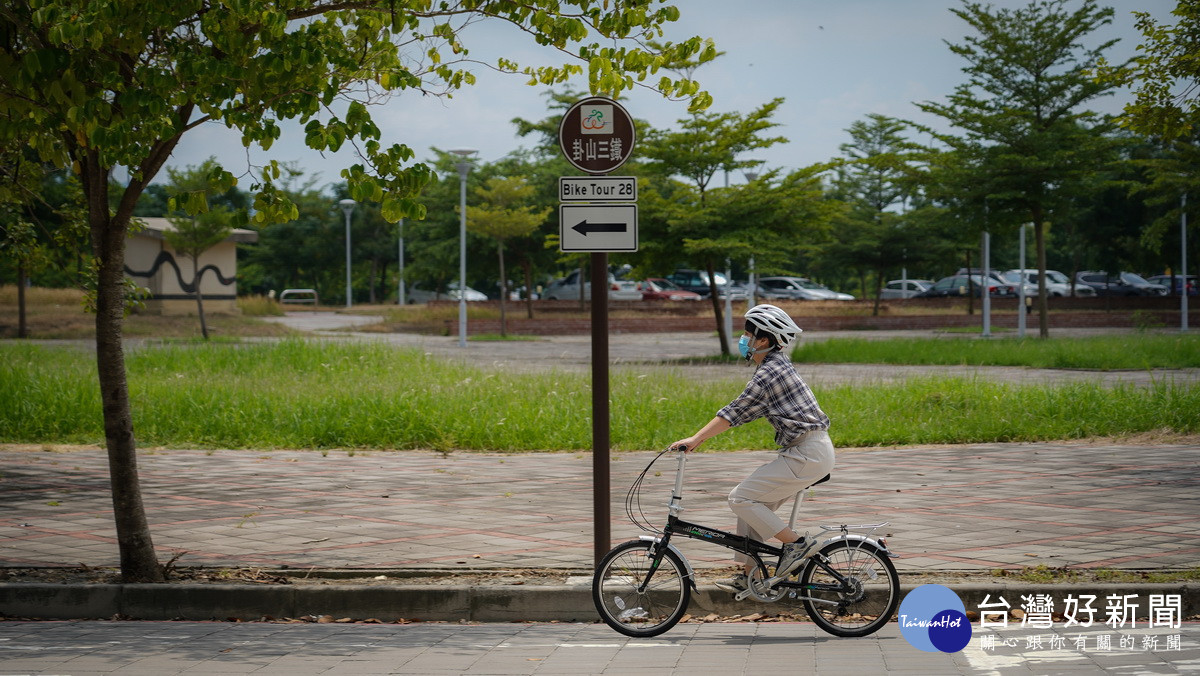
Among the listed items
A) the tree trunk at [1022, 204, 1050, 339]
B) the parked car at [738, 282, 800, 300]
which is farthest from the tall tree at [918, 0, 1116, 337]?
the parked car at [738, 282, 800, 300]

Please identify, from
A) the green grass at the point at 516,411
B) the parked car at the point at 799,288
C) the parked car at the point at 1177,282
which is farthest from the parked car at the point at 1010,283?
the green grass at the point at 516,411

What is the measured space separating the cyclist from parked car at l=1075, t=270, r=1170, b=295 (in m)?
45.5

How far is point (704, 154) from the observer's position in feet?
86.8

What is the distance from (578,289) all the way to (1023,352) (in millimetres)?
30344

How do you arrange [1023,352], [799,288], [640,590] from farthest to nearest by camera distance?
[799,288] < [1023,352] < [640,590]

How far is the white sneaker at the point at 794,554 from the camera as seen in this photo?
5.72 m

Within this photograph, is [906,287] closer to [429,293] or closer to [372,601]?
[429,293]

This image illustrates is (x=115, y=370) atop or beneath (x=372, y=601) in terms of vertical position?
atop

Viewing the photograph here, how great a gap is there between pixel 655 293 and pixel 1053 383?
3322cm

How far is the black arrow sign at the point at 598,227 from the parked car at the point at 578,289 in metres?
41.6

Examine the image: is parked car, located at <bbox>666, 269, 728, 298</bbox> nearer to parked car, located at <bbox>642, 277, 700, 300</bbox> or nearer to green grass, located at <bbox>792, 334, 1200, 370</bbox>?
parked car, located at <bbox>642, 277, 700, 300</bbox>

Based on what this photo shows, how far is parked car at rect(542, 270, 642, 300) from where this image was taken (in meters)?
50.4

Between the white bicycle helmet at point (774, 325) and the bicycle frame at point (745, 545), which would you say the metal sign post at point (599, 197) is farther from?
the white bicycle helmet at point (774, 325)

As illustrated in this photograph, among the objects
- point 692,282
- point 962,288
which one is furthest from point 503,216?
point 962,288
